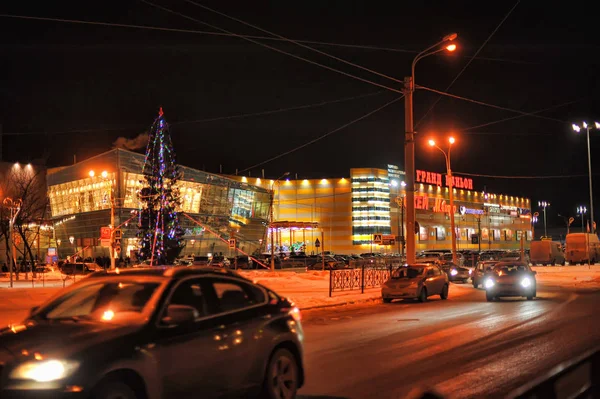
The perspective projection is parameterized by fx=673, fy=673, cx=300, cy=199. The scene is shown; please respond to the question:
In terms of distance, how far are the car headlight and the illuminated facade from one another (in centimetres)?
6455

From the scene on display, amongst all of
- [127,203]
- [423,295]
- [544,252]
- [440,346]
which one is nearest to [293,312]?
[440,346]

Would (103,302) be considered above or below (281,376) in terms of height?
above

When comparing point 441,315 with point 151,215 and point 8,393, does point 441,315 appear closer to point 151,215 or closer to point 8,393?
point 8,393

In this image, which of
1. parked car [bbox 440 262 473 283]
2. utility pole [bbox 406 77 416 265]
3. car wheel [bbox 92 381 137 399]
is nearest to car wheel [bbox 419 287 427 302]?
utility pole [bbox 406 77 416 265]

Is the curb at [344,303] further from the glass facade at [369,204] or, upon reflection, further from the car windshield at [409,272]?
the glass facade at [369,204]

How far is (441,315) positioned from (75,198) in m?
67.6

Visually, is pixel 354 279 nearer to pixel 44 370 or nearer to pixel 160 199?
pixel 44 370

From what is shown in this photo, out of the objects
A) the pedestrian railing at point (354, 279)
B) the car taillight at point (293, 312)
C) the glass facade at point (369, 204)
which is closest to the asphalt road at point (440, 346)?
the car taillight at point (293, 312)

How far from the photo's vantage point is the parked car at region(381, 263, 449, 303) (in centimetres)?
2458

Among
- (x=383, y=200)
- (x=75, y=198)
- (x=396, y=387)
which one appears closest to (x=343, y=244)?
(x=383, y=200)

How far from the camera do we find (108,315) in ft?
21.0

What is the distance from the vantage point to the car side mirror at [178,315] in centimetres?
624

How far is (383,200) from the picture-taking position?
112 metres

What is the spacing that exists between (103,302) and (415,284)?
19.0m
